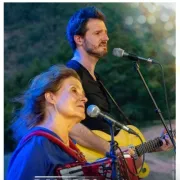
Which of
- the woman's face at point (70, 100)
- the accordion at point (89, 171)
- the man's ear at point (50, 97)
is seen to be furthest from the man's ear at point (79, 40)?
the accordion at point (89, 171)

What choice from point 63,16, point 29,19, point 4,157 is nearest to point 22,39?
point 29,19

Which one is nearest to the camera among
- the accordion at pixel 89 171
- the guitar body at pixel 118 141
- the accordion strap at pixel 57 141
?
the accordion at pixel 89 171

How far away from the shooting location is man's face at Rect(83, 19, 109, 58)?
2404mm

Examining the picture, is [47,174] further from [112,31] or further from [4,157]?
[112,31]

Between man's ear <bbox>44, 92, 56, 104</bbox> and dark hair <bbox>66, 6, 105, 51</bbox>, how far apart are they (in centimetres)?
40

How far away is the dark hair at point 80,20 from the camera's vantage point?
241cm

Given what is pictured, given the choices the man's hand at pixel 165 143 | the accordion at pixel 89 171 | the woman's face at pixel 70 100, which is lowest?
the accordion at pixel 89 171

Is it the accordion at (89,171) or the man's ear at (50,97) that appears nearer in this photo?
the accordion at (89,171)

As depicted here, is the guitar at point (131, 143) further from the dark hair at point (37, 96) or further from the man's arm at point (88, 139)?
→ the dark hair at point (37, 96)

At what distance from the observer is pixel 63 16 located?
2.47 meters

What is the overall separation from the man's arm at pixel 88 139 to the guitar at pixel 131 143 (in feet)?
0.07

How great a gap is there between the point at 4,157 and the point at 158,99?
96 centimetres

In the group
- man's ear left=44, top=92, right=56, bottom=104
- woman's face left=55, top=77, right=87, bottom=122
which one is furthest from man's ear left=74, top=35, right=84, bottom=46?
man's ear left=44, top=92, right=56, bottom=104

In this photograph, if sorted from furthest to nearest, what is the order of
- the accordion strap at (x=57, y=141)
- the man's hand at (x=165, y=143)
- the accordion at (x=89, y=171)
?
the man's hand at (x=165, y=143) < the accordion strap at (x=57, y=141) < the accordion at (x=89, y=171)
